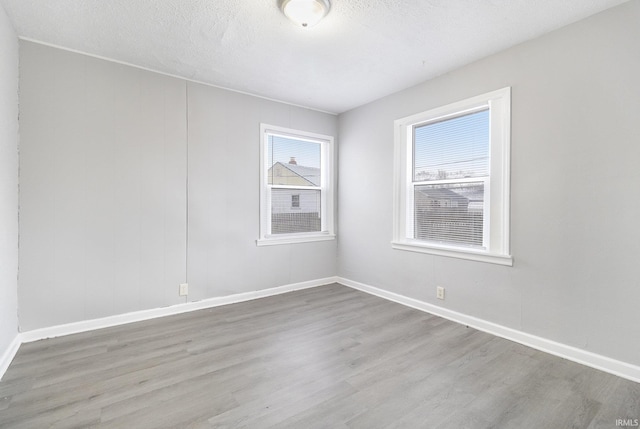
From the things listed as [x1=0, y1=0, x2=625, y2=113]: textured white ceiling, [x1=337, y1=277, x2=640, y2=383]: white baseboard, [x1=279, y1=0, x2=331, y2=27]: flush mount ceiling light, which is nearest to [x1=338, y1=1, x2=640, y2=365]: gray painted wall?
[x1=337, y1=277, x2=640, y2=383]: white baseboard

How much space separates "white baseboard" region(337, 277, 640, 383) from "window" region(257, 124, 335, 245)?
1.55 meters

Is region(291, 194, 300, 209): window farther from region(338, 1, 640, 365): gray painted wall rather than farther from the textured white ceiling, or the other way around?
region(338, 1, 640, 365): gray painted wall

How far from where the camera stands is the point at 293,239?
4125 mm

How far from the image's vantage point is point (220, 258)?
3520mm

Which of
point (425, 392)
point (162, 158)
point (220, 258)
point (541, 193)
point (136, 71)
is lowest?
point (425, 392)

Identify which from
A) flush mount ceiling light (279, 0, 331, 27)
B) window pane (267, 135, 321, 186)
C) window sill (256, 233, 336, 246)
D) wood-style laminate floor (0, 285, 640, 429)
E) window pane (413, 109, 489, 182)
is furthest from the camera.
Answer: window pane (267, 135, 321, 186)

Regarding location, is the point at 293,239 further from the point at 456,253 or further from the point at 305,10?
the point at 305,10

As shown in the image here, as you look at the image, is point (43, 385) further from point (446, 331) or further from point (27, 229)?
point (446, 331)

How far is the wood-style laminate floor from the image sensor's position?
1656 millimetres

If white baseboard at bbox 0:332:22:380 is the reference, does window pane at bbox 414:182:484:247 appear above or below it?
above

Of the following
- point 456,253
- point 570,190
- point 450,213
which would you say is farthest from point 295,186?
point 570,190

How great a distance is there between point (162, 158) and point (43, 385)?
6.83 ft

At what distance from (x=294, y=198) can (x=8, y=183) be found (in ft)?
9.16

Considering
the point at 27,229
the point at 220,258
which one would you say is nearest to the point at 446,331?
the point at 220,258
